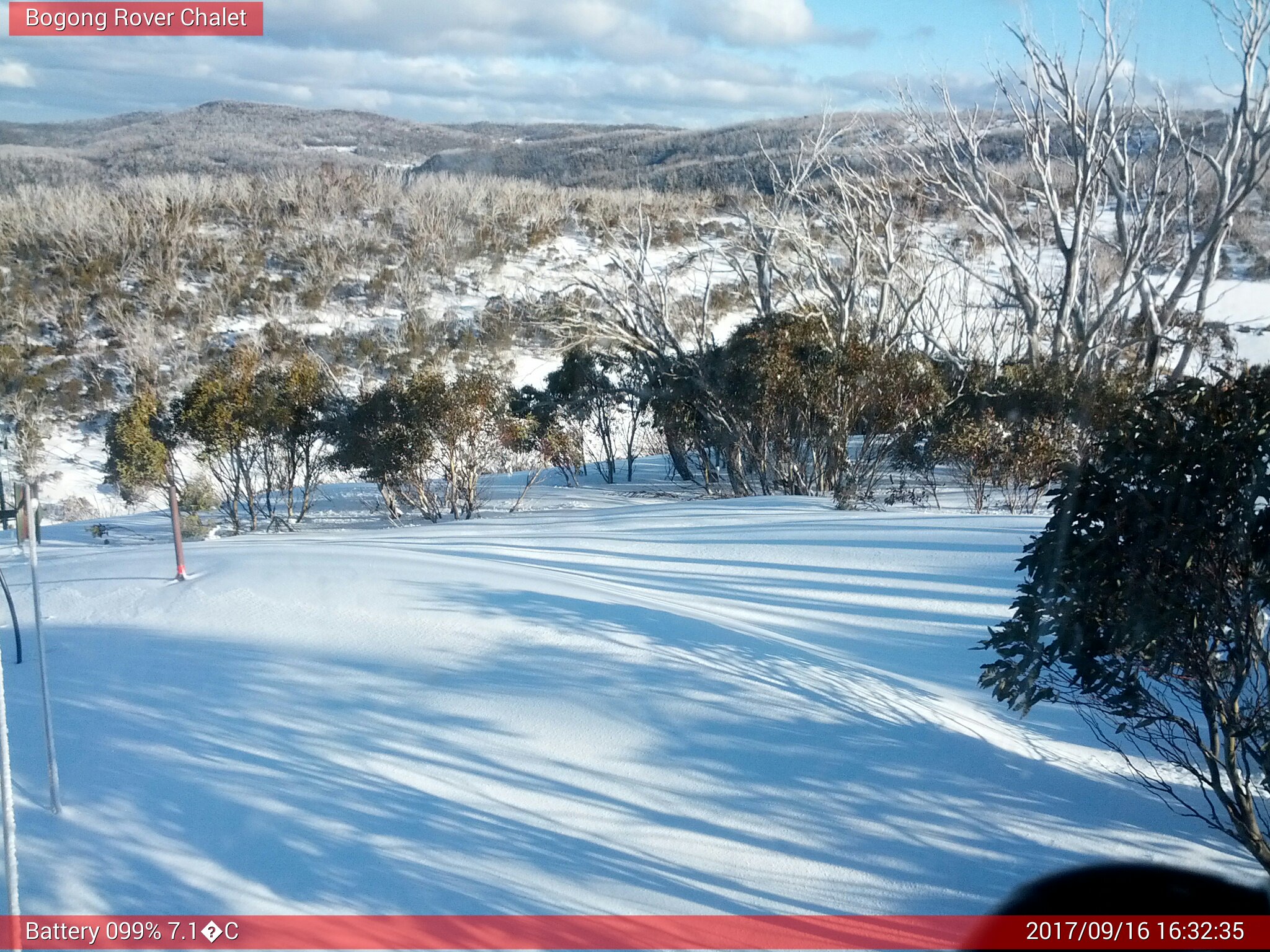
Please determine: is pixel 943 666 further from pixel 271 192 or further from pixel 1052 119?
pixel 271 192

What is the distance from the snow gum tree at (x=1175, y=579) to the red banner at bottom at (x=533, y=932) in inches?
31.1

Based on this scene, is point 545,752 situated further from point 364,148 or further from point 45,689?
point 364,148

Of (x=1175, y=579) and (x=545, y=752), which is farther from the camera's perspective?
(x=545, y=752)

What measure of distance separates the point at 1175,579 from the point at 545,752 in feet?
8.25

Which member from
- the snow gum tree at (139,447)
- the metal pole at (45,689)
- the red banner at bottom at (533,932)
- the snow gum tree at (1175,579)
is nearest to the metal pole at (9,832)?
the red banner at bottom at (533,932)

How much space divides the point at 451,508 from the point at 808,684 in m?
10.2

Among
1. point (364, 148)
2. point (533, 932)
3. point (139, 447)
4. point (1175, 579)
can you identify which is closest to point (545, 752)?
point (533, 932)

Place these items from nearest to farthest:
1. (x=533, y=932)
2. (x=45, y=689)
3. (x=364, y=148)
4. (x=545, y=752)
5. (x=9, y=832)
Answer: (x=9, y=832), (x=533, y=932), (x=45, y=689), (x=545, y=752), (x=364, y=148)

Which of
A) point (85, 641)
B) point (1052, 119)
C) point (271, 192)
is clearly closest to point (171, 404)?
point (85, 641)

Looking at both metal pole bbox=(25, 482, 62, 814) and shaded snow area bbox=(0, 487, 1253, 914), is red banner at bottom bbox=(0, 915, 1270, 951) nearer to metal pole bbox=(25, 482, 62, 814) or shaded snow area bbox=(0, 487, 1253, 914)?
shaded snow area bbox=(0, 487, 1253, 914)

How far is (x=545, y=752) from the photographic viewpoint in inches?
169

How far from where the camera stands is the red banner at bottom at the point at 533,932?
3.33m

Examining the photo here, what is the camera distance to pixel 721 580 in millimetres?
6789

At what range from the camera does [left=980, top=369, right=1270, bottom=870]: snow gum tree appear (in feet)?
10.3
